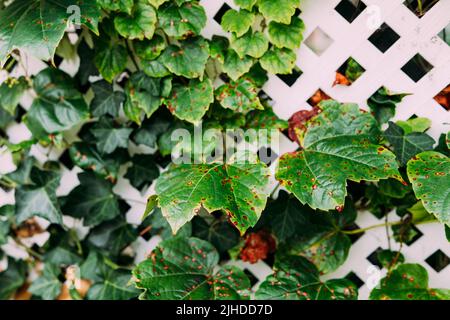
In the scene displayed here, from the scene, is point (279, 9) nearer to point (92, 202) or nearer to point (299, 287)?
point (299, 287)

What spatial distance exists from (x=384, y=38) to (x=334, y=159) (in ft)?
1.40

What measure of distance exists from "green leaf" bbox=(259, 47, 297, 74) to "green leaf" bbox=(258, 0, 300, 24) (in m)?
0.11

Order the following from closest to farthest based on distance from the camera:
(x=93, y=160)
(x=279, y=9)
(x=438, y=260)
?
(x=279, y=9)
(x=438, y=260)
(x=93, y=160)

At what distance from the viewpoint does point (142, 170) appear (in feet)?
4.87

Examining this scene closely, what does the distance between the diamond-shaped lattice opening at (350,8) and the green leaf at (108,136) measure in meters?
0.81

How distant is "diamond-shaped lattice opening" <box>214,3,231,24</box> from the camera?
128 centimetres

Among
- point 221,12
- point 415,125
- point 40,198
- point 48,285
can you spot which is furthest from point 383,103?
point 48,285

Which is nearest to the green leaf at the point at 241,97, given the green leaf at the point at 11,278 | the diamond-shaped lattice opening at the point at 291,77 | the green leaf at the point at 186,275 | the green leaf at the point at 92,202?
the diamond-shaped lattice opening at the point at 291,77

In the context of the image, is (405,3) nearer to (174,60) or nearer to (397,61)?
(397,61)

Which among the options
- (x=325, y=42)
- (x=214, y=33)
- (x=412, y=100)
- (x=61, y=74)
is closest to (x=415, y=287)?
(x=412, y=100)

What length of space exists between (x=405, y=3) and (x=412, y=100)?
0.93 ft

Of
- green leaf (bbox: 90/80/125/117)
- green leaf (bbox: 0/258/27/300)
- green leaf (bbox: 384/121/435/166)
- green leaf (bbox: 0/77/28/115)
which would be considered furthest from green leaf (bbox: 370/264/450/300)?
green leaf (bbox: 0/258/27/300)

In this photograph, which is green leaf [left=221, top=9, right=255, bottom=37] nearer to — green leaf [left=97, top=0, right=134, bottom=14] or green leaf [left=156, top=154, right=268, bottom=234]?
green leaf [left=97, top=0, right=134, bottom=14]
